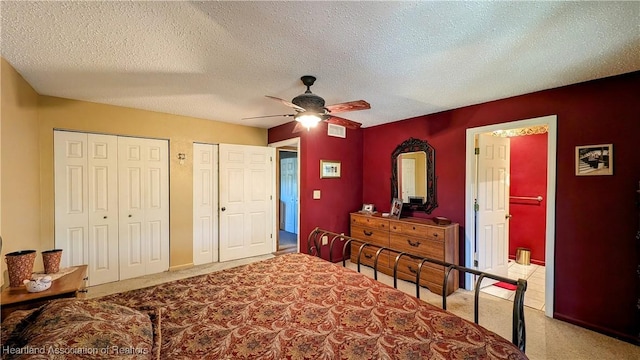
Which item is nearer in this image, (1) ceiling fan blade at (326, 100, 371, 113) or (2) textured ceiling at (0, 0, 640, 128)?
(2) textured ceiling at (0, 0, 640, 128)

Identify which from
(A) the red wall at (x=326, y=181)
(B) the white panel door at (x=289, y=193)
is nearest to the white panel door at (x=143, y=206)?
(A) the red wall at (x=326, y=181)

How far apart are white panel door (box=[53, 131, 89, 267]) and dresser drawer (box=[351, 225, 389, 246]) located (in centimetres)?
366

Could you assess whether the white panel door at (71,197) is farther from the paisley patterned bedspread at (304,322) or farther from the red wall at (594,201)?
the red wall at (594,201)

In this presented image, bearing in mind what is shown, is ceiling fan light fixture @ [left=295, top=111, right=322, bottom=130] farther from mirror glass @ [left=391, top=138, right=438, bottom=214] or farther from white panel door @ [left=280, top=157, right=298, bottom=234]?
white panel door @ [left=280, top=157, right=298, bottom=234]

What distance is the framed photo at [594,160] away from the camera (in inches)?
92.4

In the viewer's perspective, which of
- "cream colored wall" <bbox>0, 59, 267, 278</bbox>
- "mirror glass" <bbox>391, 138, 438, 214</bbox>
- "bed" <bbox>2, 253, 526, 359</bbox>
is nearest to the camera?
"bed" <bbox>2, 253, 526, 359</bbox>

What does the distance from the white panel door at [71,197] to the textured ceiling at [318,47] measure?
0.61 metres

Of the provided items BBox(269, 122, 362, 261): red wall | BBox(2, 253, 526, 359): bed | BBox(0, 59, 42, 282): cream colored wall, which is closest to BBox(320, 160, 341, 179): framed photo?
BBox(269, 122, 362, 261): red wall

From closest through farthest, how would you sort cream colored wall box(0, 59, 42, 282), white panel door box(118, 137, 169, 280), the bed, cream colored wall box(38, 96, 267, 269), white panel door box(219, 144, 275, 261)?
the bed
cream colored wall box(0, 59, 42, 282)
cream colored wall box(38, 96, 267, 269)
white panel door box(118, 137, 169, 280)
white panel door box(219, 144, 275, 261)

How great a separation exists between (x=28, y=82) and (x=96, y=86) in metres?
0.56

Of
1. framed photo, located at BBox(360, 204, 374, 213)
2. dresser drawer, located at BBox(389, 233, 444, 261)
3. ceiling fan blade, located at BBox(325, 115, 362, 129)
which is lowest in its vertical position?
dresser drawer, located at BBox(389, 233, 444, 261)

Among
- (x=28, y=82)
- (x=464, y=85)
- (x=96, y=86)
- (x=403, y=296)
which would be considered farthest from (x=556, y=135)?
(x=28, y=82)

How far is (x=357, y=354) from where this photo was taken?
1.12m

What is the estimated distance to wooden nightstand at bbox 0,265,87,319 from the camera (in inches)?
66.2
